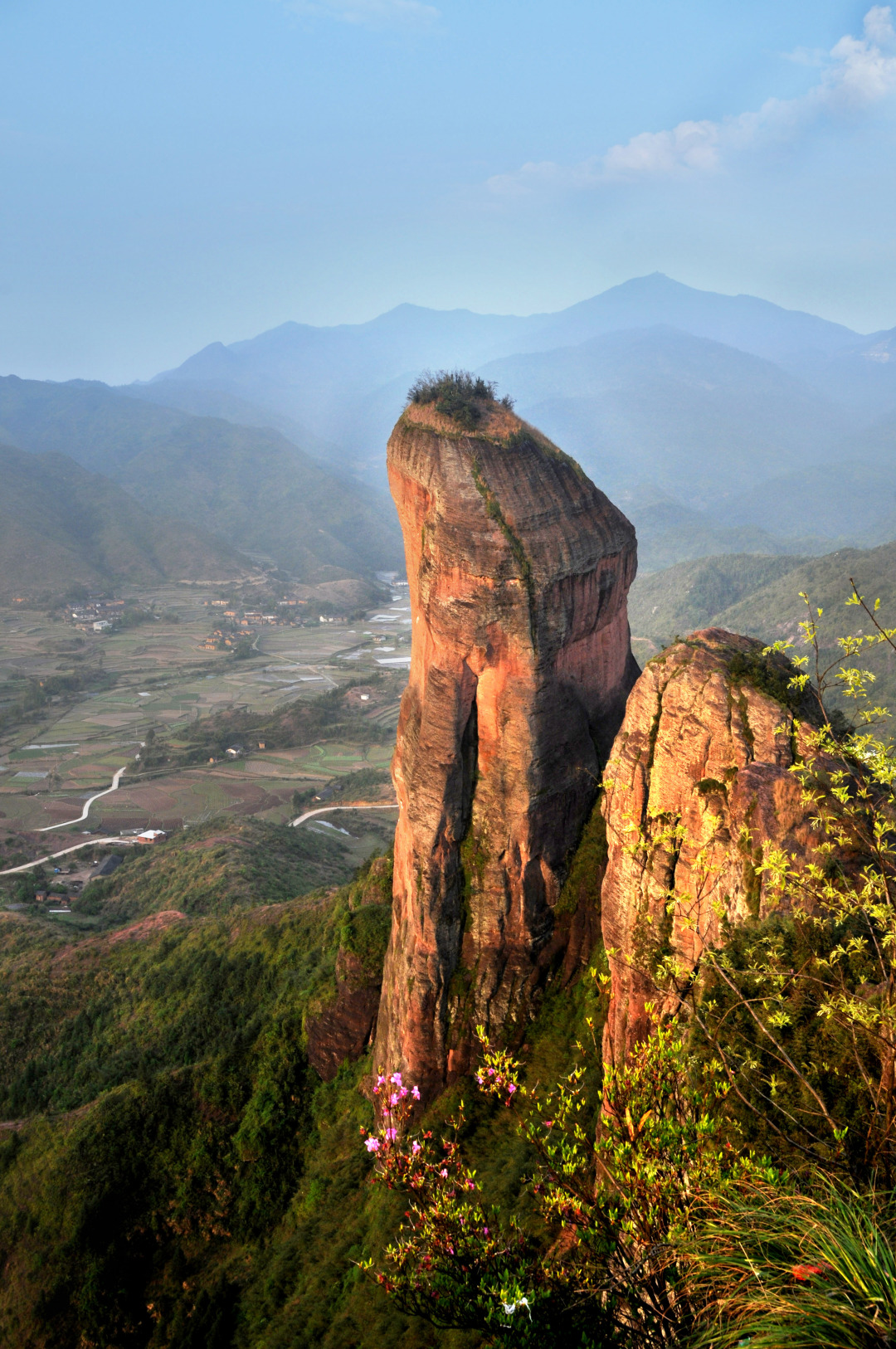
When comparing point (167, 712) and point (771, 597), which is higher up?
point (771, 597)

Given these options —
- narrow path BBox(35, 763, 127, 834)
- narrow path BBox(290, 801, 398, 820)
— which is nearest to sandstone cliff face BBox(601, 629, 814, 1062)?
narrow path BBox(290, 801, 398, 820)

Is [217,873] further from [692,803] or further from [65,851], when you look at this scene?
[692,803]

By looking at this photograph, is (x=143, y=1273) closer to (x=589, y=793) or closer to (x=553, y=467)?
(x=589, y=793)

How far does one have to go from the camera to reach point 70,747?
11225 centimetres

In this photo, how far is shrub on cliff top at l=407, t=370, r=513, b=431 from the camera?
2266cm

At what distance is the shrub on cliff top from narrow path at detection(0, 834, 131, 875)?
219 feet

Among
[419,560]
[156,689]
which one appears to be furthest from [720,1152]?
[156,689]

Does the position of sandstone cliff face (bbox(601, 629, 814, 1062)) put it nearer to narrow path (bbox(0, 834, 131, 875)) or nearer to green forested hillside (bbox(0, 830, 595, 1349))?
green forested hillside (bbox(0, 830, 595, 1349))

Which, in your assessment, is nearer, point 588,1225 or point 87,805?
point 588,1225

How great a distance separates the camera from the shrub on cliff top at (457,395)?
22.7 m

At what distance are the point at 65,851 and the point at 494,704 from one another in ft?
232

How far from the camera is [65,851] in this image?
252 feet

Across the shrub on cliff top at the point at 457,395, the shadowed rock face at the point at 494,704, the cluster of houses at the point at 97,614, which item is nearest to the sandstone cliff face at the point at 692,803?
the shadowed rock face at the point at 494,704

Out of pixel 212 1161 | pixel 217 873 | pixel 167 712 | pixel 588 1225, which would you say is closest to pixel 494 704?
pixel 588 1225
